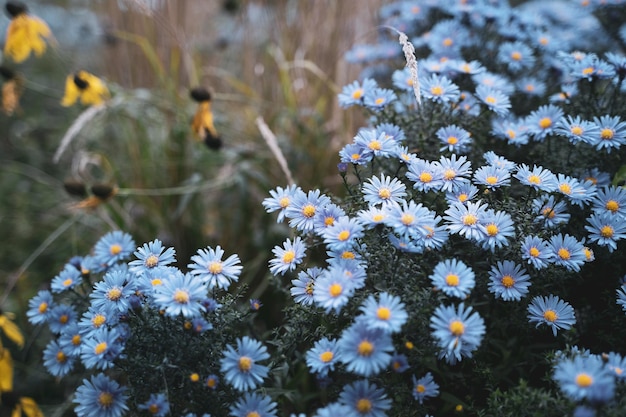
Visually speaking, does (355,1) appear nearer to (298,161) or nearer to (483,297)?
(298,161)

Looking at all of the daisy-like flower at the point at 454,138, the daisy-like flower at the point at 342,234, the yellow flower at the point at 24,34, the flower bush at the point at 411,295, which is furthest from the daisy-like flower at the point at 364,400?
the yellow flower at the point at 24,34

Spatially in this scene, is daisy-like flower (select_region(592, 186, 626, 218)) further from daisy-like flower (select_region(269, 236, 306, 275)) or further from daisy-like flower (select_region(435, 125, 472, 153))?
daisy-like flower (select_region(269, 236, 306, 275))

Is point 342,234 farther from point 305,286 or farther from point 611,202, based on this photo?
point 611,202

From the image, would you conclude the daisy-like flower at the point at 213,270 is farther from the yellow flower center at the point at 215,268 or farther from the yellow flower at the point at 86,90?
the yellow flower at the point at 86,90

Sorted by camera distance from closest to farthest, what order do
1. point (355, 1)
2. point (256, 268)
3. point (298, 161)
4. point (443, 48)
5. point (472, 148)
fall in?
point (472, 148) → point (443, 48) → point (256, 268) → point (298, 161) → point (355, 1)

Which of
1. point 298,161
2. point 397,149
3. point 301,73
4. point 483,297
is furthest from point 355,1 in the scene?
point 483,297

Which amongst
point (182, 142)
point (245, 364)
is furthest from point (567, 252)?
point (182, 142)
